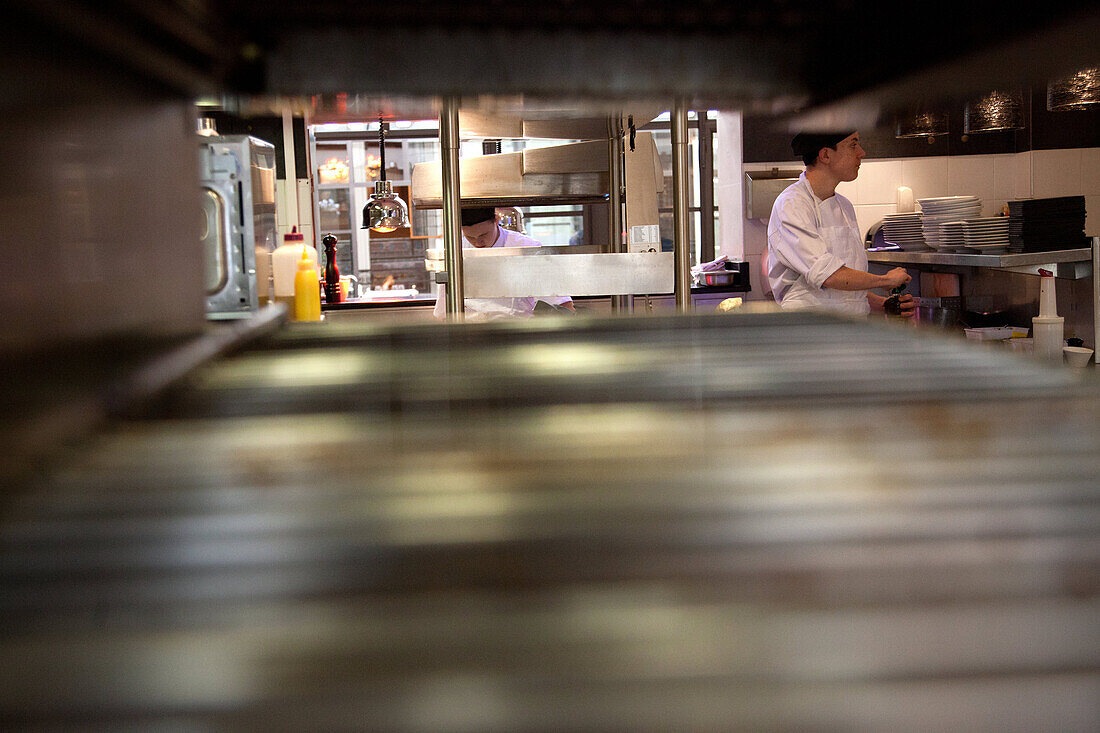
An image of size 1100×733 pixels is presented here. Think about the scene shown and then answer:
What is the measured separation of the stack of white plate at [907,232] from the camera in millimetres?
3920

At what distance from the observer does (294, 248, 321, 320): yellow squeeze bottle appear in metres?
1.99

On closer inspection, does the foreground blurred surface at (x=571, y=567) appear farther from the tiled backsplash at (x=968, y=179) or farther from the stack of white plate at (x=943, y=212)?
the tiled backsplash at (x=968, y=179)

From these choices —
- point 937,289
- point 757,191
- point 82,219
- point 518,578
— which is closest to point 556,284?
point 82,219

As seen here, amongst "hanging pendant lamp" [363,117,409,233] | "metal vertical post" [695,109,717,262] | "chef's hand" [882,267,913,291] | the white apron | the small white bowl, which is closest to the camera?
"chef's hand" [882,267,913,291]

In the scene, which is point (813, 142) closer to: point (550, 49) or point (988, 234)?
point (988, 234)

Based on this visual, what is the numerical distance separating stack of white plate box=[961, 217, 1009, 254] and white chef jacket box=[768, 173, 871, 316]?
0.78m

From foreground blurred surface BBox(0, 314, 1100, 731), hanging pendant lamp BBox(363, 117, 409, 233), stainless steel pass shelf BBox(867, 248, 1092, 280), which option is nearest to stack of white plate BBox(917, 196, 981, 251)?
stainless steel pass shelf BBox(867, 248, 1092, 280)

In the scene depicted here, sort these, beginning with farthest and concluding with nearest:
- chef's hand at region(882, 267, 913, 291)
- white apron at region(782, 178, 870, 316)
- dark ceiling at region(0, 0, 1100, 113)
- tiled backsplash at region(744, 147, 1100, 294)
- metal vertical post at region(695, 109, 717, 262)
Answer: metal vertical post at region(695, 109, 717, 262) → tiled backsplash at region(744, 147, 1100, 294) → white apron at region(782, 178, 870, 316) → chef's hand at region(882, 267, 913, 291) → dark ceiling at region(0, 0, 1100, 113)

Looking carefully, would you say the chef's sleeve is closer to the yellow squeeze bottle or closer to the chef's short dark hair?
the chef's short dark hair

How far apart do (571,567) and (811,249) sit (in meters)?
2.29

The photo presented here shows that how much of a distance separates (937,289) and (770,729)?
13.5 ft

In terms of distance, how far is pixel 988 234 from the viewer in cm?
312

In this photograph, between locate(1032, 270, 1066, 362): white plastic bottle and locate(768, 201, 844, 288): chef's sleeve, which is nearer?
locate(768, 201, 844, 288): chef's sleeve

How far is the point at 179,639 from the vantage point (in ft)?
0.92
